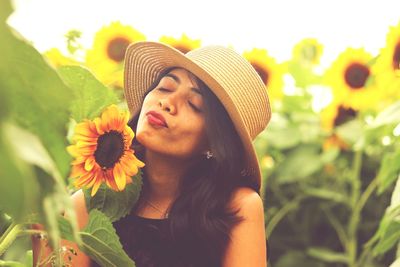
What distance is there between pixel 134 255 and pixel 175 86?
248 mm

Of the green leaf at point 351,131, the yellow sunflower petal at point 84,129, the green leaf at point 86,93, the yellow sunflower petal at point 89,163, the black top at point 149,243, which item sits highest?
the green leaf at point 86,93

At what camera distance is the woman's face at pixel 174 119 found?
3.21 feet

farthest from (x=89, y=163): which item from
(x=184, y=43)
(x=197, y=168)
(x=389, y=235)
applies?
(x=184, y=43)

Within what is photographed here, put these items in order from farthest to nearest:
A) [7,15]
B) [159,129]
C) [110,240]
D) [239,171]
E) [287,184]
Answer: [287,184] → [239,171] → [159,129] → [110,240] → [7,15]

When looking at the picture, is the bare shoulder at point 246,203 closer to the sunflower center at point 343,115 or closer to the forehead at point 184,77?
the forehead at point 184,77

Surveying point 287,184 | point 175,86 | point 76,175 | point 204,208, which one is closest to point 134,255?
point 204,208

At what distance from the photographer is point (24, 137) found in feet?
0.54

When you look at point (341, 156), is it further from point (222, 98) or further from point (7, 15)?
point (7, 15)

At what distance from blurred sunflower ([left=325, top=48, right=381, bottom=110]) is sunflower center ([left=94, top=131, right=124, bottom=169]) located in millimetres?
1289

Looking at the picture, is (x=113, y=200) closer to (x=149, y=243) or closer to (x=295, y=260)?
(x=149, y=243)

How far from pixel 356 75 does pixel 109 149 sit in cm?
136

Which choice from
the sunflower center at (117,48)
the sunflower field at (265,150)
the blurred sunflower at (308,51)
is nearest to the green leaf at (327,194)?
the sunflower field at (265,150)

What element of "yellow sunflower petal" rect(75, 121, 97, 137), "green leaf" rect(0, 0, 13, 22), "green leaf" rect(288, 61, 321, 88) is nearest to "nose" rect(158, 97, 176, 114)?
"yellow sunflower petal" rect(75, 121, 97, 137)

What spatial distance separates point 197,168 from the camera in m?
1.09
